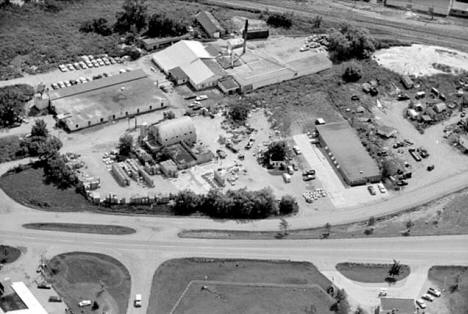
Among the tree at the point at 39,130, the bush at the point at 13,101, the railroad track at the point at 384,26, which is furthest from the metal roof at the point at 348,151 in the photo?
the bush at the point at 13,101

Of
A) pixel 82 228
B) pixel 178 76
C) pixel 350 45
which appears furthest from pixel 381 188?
pixel 82 228

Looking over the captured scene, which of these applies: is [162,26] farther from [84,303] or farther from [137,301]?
[84,303]

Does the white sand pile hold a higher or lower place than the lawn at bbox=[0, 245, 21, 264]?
higher

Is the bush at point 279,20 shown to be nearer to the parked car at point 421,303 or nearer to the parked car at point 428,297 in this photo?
the parked car at point 428,297

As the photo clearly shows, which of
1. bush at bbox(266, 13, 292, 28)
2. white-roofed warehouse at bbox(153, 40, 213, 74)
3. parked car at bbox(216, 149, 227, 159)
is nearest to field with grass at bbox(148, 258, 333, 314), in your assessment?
parked car at bbox(216, 149, 227, 159)

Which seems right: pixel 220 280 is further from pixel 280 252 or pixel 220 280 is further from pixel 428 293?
pixel 428 293

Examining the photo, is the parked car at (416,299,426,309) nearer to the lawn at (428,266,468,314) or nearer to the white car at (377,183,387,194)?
the lawn at (428,266,468,314)

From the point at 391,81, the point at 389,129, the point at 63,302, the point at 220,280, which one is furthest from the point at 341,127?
the point at 63,302

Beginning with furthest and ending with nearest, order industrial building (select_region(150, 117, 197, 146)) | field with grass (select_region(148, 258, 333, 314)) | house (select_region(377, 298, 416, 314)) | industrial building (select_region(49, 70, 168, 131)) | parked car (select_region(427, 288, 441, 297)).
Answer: industrial building (select_region(49, 70, 168, 131)) < industrial building (select_region(150, 117, 197, 146)) < parked car (select_region(427, 288, 441, 297)) < field with grass (select_region(148, 258, 333, 314)) < house (select_region(377, 298, 416, 314))
